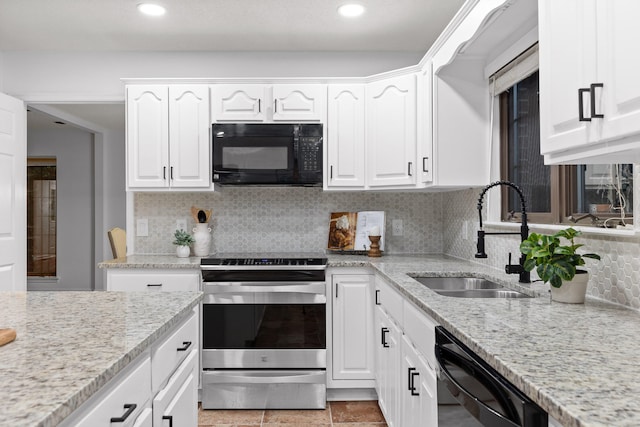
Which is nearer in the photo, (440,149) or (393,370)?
(393,370)

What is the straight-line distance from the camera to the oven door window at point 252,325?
2.89m

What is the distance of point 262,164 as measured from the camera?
10.4 feet

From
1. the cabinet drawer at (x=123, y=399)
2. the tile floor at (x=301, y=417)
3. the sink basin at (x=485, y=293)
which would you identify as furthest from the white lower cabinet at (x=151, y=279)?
the cabinet drawer at (x=123, y=399)

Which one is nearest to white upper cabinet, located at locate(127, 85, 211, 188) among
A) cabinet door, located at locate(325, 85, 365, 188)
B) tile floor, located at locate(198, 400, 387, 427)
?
cabinet door, located at locate(325, 85, 365, 188)

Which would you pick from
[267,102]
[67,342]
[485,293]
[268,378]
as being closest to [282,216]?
[267,102]

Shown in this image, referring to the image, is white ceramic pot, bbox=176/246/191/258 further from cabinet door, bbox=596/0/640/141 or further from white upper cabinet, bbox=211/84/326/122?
cabinet door, bbox=596/0/640/141

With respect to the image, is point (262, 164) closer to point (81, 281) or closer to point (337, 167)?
point (337, 167)

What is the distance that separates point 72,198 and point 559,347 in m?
6.76

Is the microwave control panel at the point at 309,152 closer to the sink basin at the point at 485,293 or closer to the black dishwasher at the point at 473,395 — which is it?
the sink basin at the point at 485,293

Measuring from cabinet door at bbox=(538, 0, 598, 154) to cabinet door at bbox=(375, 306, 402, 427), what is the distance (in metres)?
1.19

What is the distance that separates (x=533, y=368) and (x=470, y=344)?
242mm

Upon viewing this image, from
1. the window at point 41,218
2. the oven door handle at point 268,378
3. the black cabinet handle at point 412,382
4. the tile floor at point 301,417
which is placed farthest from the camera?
the window at point 41,218

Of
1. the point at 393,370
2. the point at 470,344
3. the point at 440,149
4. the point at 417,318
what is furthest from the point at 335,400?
the point at 470,344

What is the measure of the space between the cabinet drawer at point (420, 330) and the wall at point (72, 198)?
5.73 metres
